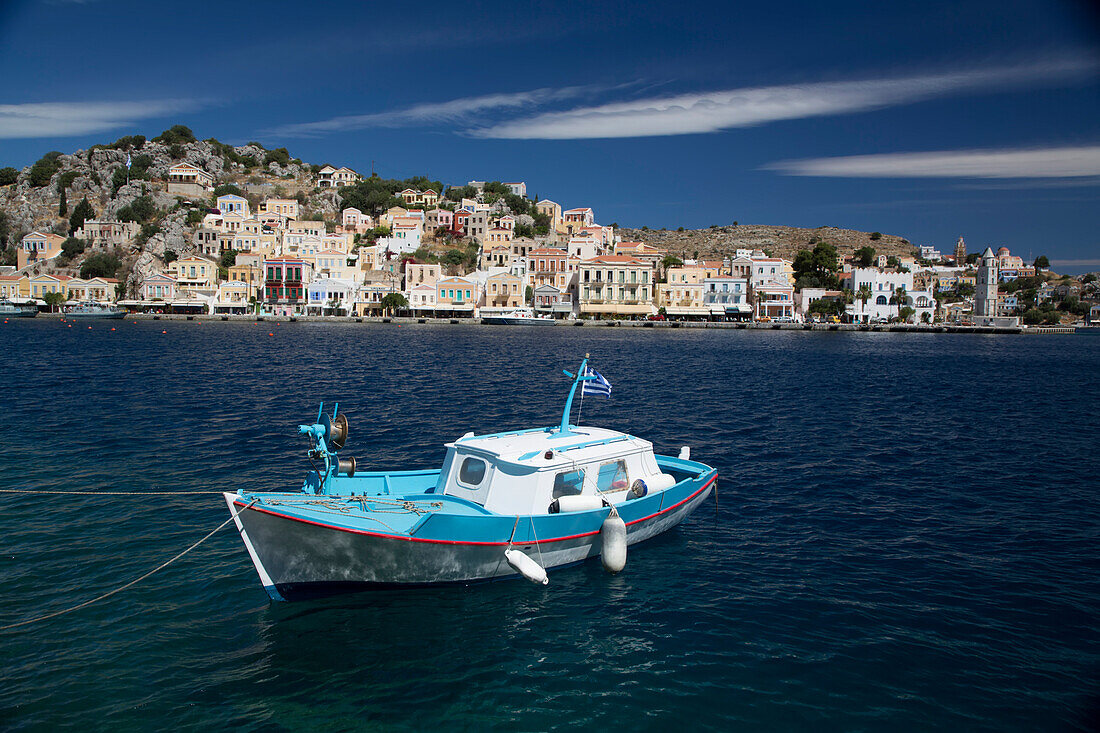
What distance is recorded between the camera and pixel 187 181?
13638 centimetres

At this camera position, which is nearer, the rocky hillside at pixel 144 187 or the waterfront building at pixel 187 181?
the rocky hillside at pixel 144 187

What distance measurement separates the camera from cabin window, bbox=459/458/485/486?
1166 cm

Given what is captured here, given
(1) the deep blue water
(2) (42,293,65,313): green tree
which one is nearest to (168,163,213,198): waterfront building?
(2) (42,293,65,313): green tree

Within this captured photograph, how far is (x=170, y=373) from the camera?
3597 centimetres

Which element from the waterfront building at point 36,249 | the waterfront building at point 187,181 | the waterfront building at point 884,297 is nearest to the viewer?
the waterfront building at point 884,297

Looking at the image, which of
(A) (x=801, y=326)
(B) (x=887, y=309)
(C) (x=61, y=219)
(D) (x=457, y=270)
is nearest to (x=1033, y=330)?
(B) (x=887, y=309)

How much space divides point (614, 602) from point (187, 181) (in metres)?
153

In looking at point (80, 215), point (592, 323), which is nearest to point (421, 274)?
point (592, 323)

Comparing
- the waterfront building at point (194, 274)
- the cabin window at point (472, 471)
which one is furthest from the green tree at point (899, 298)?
the cabin window at point (472, 471)

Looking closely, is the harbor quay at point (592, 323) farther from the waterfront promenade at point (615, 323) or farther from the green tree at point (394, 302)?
the green tree at point (394, 302)

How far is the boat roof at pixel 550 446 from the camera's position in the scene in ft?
37.4

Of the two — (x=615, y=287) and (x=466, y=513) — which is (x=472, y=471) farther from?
(x=615, y=287)

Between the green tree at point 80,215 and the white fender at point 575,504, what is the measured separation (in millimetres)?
145115

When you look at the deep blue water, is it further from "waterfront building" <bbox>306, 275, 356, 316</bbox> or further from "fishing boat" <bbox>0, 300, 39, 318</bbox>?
"fishing boat" <bbox>0, 300, 39, 318</bbox>
